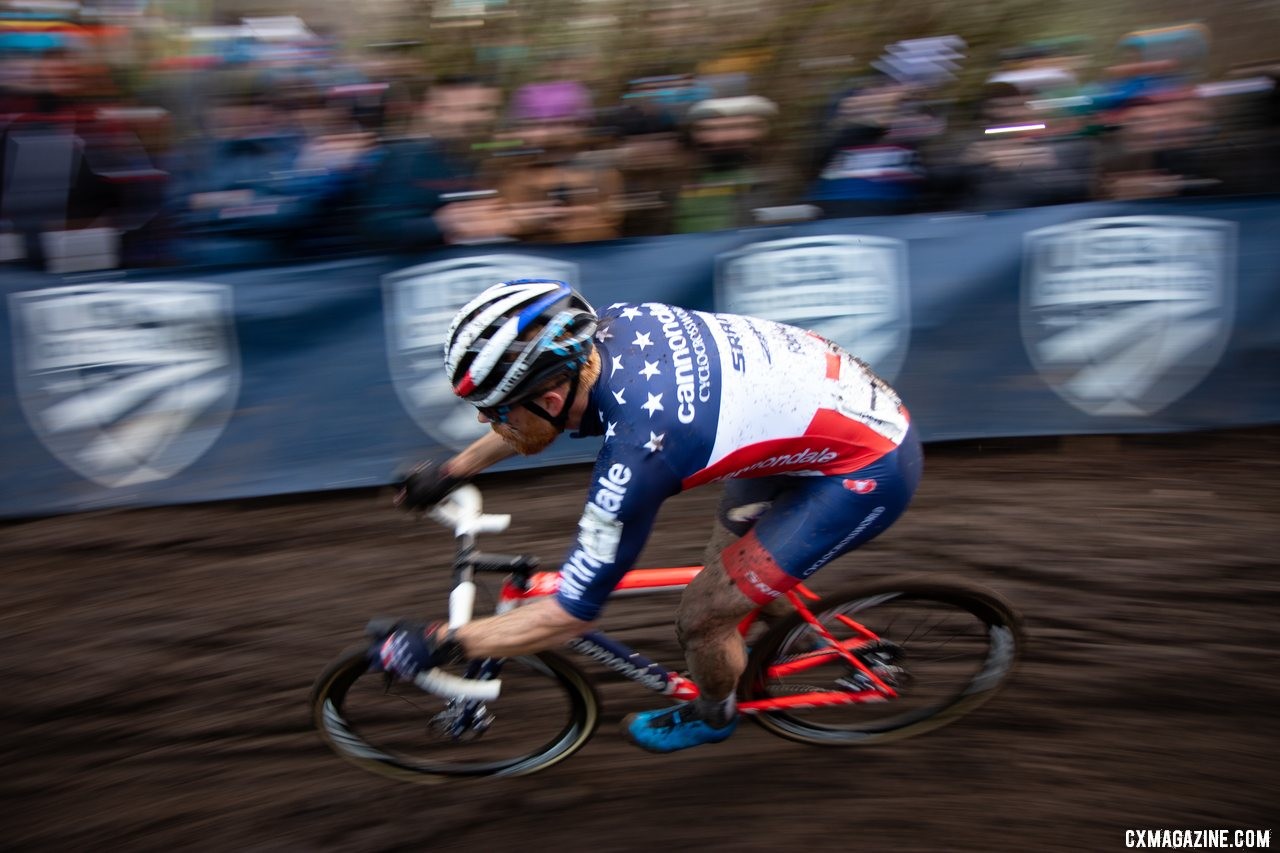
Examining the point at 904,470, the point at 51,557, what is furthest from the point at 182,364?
the point at 904,470

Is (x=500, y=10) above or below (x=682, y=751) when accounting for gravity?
above

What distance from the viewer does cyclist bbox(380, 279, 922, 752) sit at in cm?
256

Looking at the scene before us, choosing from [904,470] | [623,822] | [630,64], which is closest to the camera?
[904,470]

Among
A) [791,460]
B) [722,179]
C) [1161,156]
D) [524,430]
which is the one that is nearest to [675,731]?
[791,460]

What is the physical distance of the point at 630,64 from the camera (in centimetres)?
682

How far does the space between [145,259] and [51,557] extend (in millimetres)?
1538

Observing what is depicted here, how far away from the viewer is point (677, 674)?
3.37 m

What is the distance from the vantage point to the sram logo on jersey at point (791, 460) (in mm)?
2795

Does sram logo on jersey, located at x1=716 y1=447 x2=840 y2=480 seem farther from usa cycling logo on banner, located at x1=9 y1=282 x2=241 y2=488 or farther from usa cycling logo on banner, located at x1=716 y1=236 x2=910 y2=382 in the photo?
usa cycling logo on banner, located at x1=9 y1=282 x2=241 y2=488

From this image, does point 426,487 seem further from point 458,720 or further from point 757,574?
point 757,574

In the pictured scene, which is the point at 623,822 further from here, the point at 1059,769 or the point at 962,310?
the point at 962,310

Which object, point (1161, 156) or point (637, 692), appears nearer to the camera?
point (637, 692)

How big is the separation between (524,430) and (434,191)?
2839 millimetres

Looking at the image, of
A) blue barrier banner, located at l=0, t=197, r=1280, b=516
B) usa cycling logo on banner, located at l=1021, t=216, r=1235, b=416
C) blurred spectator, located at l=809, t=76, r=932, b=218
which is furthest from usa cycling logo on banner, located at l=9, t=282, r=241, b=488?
usa cycling logo on banner, located at l=1021, t=216, r=1235, b=416
